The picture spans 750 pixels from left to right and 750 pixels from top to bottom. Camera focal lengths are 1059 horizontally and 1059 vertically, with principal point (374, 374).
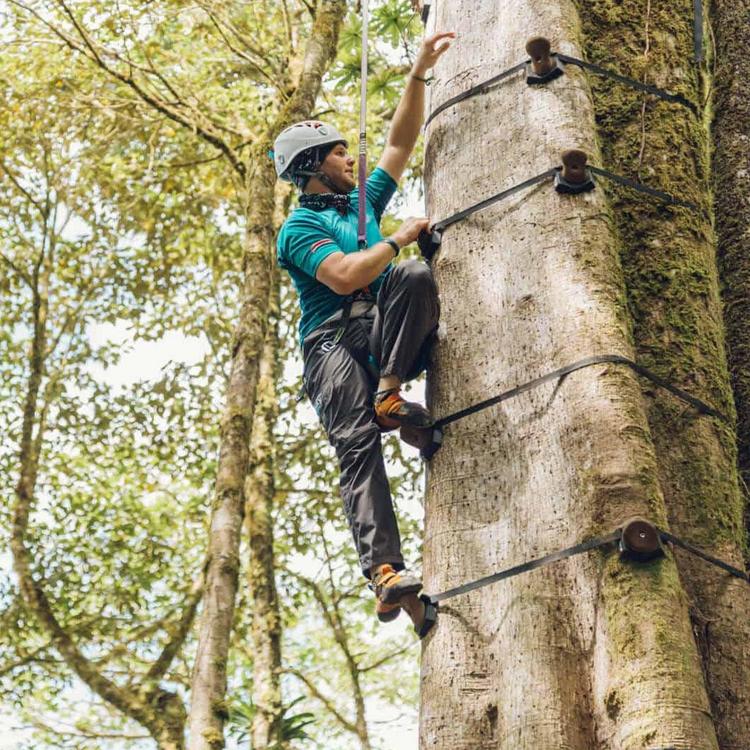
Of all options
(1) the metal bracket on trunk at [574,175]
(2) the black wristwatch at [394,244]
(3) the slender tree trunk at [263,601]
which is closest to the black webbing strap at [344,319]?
(2) the black wristwatch at [394,244]

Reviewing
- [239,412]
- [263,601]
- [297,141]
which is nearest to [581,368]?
[297,141]

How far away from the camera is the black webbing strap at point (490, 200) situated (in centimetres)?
289

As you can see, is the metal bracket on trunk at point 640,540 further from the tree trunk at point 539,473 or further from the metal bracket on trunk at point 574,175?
the metal bracket on trunk at point 574,175

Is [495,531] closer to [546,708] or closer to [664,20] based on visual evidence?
[546,708]

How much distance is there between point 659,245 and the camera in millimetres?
3088

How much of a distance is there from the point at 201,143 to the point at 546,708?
10049mm

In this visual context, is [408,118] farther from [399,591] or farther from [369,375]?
[399,591]

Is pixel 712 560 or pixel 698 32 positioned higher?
pixel 698 32

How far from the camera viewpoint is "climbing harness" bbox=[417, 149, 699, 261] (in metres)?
2.81

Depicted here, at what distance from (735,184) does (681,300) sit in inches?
32.1

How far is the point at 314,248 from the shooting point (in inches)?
134

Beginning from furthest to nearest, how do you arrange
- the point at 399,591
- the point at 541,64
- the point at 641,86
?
the point at 641,86, the point at 541,64, the point at 399,591

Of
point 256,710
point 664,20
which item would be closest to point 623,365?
point 664,20

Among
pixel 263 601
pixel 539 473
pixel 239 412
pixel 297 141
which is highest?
pixel 239 412
